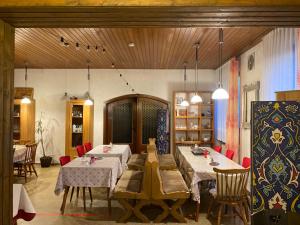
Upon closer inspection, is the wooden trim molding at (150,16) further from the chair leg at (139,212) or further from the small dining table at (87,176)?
the chair leg at (139,212)

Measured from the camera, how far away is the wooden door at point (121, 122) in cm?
915

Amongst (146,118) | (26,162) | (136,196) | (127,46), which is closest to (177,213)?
(136,196)

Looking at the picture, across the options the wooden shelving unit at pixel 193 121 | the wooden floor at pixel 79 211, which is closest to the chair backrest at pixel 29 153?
the wooden floor at pixel 79 211

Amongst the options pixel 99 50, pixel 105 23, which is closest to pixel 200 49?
pixel 99 50

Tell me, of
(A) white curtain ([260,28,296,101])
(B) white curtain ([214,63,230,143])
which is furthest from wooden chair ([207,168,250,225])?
(B) white curtain ([214,63,230,143])

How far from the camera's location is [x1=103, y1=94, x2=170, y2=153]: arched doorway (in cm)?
909

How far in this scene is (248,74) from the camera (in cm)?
625

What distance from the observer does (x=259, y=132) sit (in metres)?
3.15

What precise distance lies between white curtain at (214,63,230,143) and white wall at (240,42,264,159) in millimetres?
1038

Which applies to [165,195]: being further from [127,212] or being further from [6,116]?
[6,116]

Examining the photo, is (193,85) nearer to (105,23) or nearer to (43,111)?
(43,111)

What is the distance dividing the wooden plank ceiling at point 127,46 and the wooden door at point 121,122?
1320 millimetres

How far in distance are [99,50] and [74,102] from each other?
8.95 feet

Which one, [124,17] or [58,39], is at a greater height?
[58,39]
